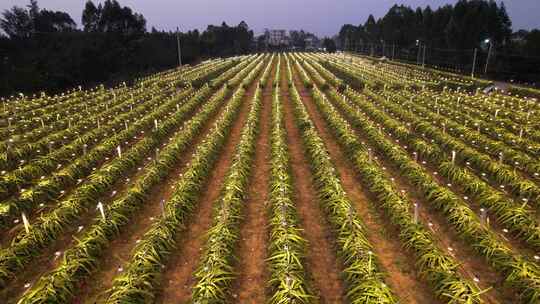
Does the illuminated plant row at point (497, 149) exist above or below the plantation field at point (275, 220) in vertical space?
above

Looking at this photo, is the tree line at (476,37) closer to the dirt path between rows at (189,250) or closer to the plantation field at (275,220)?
the plantation field at (275,220)

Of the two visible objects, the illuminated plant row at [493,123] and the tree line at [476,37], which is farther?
the tree line at [476,37]

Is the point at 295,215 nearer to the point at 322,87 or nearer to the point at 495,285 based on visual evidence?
the point at 495,285

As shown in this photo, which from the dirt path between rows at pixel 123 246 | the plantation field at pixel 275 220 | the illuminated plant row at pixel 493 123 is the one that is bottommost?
the dirt path between rows at pixel 123 246

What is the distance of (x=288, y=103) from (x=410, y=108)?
7.49 metres

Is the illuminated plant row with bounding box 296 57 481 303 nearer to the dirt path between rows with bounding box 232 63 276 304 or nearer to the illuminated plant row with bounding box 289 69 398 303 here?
the illuminated plant row with bounding box 289 69 398 303

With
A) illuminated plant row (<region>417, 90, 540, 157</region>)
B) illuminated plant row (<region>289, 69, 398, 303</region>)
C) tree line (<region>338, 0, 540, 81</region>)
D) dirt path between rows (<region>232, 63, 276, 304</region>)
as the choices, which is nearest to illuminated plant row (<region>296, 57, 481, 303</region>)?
illuminated plant row (<region>289, 69, 398, 303</region>)

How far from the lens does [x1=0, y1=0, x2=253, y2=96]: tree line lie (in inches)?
1459

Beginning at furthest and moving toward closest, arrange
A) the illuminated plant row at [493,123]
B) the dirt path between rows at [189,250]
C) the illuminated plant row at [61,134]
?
the illuminated plant row at [493,123], the illuminated plant row at [61,134], the dirt path between rows at [189,250]

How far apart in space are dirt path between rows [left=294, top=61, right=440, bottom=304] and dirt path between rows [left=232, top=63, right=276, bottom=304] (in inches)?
87.9

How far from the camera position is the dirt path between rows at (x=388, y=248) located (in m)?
6.11

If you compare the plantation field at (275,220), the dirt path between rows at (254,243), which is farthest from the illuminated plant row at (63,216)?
the dirt path between rows at (254,243)

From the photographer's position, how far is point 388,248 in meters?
7.36

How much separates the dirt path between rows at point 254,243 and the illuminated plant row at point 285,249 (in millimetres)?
184
